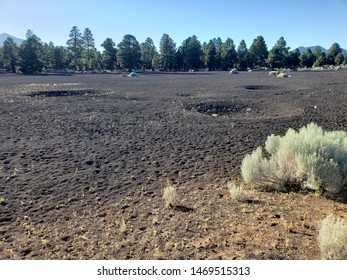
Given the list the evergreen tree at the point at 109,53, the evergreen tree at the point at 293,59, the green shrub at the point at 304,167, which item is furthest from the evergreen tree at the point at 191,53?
the green shrub at the point at 304,167

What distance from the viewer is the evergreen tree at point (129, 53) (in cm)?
7306

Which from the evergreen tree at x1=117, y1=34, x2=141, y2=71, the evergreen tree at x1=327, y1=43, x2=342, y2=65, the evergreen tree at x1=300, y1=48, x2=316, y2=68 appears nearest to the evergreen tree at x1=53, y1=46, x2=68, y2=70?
the evergreen tree at x1=117, y1=34, x2=141, y2=71

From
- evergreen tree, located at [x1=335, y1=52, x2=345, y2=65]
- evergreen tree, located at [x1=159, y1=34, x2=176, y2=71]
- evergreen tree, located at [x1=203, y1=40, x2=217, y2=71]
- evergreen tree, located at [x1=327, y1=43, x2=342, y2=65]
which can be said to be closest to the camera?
evergreen tree, located at [x1=335, y1=52, x2=345, y2=65]

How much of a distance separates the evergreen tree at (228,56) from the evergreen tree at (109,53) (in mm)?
30392

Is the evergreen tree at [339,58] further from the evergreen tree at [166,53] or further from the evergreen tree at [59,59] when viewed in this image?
the evergreen tree at [59,59]

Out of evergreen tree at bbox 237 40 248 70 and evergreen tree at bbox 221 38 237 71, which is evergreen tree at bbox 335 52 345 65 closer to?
evergreen tree at bbox 237 40 248 70

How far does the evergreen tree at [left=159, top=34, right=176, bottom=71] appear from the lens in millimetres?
78062

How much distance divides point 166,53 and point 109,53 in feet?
51.5

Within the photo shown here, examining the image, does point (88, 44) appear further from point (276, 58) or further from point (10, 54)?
point (276, 58)

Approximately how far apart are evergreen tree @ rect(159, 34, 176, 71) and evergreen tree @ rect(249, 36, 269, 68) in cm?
2214

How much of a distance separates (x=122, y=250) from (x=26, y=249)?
124 cm
